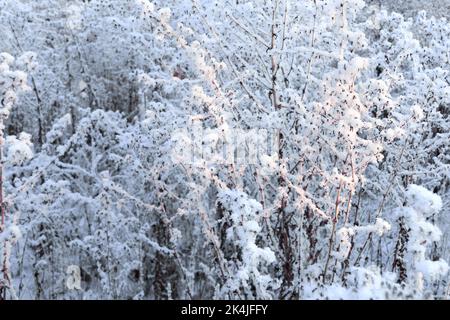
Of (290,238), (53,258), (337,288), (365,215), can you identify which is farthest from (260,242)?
(53,258)

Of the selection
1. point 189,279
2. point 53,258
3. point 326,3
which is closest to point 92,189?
point 53,258

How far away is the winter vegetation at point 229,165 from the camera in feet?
10.1

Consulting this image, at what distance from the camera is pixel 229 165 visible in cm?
333

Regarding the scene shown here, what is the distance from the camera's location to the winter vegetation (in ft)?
10.1

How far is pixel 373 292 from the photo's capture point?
91.0 inches

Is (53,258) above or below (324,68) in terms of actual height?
below

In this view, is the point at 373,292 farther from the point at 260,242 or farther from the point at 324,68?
the point at 324,68

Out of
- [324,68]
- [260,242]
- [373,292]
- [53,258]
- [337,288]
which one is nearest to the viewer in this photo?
[373,292]
